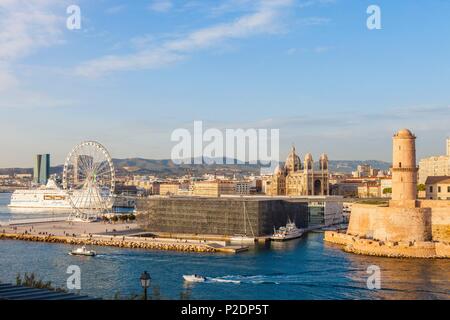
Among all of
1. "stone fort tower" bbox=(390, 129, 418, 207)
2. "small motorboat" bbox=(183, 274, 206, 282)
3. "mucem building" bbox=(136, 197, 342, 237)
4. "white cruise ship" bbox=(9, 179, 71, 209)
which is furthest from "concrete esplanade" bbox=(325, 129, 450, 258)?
"white cruise ship" bbox=(9, 179, 71, 209)

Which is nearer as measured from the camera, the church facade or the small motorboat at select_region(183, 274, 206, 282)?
the small motorboat at select_region(183, 274, 206, 282)

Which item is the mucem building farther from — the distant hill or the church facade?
the distant hill

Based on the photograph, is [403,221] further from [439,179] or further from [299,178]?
[299,178]

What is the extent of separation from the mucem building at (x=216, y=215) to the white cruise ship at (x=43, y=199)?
127ft

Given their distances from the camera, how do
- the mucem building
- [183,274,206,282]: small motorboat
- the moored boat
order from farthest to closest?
the mucem building, the moored boat, [183,274,206,282]: small motorboat

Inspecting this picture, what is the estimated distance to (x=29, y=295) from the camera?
24.7 feet

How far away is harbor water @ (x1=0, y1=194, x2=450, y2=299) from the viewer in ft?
63.5

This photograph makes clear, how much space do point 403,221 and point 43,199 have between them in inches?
2289

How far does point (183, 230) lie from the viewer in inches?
1500

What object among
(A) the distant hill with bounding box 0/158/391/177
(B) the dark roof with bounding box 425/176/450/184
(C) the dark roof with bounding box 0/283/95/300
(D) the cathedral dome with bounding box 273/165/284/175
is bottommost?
(C) the dark roof with bounding box 0/283/95/300

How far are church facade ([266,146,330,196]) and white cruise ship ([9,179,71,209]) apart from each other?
26288mm

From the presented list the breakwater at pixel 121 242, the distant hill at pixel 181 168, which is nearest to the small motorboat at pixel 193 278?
the breakwater at pixel 121 242
